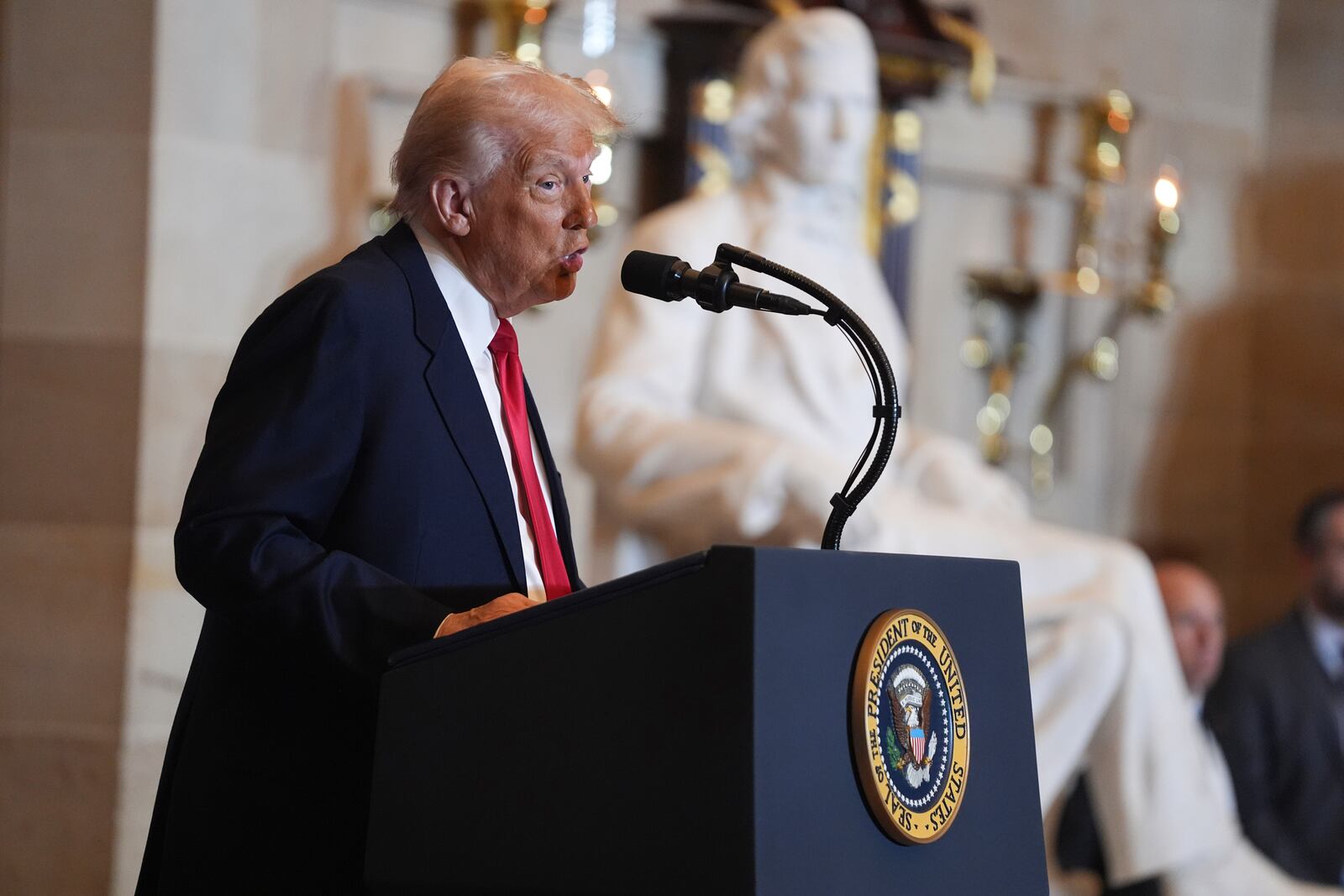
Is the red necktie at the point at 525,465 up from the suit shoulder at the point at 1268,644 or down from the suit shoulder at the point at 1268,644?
up

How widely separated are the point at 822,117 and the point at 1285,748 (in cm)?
233

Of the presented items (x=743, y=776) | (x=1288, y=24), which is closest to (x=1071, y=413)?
(x=1288, y=24)

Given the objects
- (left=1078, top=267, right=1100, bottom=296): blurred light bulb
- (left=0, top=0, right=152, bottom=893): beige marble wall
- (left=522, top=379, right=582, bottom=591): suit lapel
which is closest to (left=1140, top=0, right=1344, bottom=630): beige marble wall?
(left=1078, top=267, right=1100, bottom=296): blurred light bulb

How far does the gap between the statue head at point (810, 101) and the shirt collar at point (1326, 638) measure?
2.18 metres

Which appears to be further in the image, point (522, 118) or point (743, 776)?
point (522, 118)

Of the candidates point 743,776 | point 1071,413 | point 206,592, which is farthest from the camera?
point 1071,413

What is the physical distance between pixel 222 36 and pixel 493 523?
2.58 m

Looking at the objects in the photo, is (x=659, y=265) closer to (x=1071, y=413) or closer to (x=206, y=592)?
(x=206, y=592)

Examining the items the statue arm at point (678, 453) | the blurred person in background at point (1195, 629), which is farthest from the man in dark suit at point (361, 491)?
the blurred person in background at point (1195, 629)

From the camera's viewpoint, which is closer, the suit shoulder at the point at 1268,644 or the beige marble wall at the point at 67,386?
the beige marble wall at the point at 67,386

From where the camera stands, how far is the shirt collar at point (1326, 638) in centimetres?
525

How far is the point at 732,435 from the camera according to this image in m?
3.71

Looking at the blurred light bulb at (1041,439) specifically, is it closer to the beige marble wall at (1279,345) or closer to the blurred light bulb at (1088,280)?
the blurred light bulb at (1088,280)

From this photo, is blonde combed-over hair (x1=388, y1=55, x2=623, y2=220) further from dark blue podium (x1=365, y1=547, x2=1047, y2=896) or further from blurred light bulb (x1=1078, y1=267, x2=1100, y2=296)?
blurred light bulb (x1=1078, y1=267, x2=1100, y2=296)
